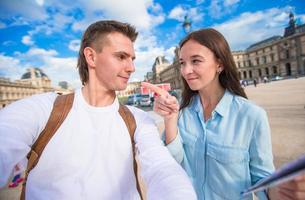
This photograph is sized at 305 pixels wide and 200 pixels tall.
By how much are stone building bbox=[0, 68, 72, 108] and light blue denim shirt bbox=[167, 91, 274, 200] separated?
48664 mm

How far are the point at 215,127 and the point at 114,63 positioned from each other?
1077mm

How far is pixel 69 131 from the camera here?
58.2 inches

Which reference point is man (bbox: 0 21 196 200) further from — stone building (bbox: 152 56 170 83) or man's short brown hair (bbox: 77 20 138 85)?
stone building (bbox: 152 56 170 83)

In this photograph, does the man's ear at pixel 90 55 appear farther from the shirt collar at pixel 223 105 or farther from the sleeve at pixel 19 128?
the shirt collar at pixel 223 105

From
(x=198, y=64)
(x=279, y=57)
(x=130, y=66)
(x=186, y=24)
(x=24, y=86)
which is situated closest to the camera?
(x=198, y=64)

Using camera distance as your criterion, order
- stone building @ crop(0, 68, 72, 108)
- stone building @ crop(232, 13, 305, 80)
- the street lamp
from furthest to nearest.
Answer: stone building @ crop(0, 68, 72, 108) < stone building @ crop(232, 13, 305, 80) < the street lamp

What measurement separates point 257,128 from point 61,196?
1.49 metres

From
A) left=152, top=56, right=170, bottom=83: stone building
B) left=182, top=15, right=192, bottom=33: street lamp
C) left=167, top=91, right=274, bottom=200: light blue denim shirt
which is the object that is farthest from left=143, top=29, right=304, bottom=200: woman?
left=152, top=56, right=170, bottom=83: stone building

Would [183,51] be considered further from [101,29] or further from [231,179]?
[231,179]

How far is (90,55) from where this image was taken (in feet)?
6.55

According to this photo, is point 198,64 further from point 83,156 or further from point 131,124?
point 83,156

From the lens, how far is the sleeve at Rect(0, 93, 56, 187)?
1.23 m

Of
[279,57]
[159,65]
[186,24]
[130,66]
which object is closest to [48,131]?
[130,66]

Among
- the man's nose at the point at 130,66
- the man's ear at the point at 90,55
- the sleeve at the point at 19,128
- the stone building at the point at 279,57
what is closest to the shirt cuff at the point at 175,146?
the man's nose at the point at 130,66
